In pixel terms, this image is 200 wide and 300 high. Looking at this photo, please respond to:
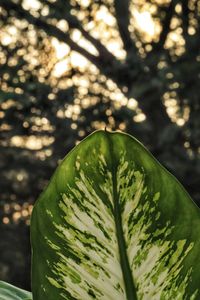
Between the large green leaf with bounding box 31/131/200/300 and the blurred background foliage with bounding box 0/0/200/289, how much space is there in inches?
183

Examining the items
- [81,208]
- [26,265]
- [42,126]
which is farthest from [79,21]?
[81,208]

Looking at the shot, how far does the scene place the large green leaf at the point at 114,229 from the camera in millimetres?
428

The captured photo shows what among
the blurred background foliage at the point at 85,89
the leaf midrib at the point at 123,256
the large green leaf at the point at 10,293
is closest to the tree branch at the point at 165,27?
the blurred background foliage at the point at 85,89

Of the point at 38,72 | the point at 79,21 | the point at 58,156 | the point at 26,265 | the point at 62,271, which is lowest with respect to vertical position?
the point at 26,265

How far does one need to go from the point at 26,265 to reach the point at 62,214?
638 cm

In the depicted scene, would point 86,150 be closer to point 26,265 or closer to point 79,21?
point 79,21

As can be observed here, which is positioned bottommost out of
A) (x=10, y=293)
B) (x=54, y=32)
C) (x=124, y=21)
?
(x=10, y=293)

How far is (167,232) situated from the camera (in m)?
0.43

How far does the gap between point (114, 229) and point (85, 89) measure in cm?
524

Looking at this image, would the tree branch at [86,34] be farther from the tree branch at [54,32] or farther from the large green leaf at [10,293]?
the large green leaf at [10,293]

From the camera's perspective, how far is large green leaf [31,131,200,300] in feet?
1.40

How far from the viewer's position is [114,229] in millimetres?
443

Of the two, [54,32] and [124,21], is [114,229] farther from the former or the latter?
[124,21]

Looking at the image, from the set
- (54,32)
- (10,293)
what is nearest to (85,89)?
(54,32)
